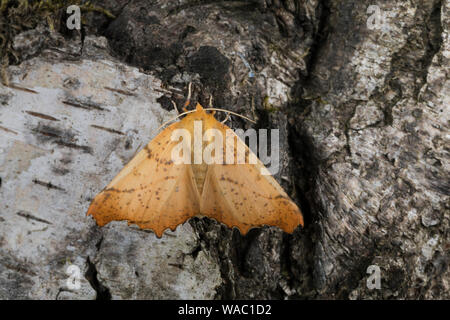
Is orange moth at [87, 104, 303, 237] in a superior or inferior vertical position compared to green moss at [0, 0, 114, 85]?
inferior

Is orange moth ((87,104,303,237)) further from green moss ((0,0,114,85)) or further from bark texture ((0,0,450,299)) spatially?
green moss ((0,0,114,85))

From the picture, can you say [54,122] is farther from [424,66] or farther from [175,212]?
[424,66]

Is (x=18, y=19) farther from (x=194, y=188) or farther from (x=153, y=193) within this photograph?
(x=194, y=188)

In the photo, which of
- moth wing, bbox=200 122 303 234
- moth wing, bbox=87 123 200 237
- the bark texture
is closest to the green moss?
the bark texture

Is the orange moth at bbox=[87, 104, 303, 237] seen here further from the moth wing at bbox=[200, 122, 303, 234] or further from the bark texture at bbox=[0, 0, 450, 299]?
the bark texture at bbox=[0, 0, 450, 299]

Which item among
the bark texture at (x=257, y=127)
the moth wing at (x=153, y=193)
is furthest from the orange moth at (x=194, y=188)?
the bark texture at (x=257, y=127)

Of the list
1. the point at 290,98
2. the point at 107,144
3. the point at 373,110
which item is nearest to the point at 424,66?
the point at 373,110

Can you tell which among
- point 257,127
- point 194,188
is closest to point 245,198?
point 194,188
